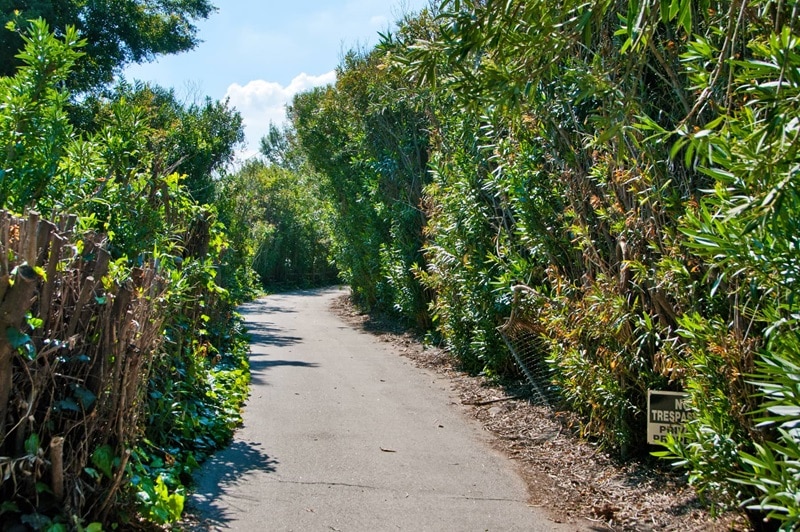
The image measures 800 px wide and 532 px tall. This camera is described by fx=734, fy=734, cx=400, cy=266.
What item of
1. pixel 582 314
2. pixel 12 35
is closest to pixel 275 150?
pixel 12 35

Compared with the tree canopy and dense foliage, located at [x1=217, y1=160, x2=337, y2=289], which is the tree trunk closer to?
the tree canopy

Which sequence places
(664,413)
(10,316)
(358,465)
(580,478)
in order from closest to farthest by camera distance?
(10,316), (664,413), (580,478), (358,465)

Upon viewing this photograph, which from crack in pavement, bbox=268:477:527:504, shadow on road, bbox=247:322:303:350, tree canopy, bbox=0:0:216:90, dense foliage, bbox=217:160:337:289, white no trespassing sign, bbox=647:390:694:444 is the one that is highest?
tree canopy, bbox=0:0:216:90

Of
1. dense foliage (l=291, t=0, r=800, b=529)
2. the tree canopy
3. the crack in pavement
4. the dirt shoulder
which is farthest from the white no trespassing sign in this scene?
the tree canopy

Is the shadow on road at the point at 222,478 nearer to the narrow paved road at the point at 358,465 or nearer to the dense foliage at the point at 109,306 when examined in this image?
the narrow paved road at the point at 358,465

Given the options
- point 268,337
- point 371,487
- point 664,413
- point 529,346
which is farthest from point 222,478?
point 268,337

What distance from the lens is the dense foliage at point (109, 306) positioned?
3887mm

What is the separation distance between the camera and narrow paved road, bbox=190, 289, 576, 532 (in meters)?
5.45

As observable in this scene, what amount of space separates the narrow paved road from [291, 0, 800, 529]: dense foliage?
1240 mm

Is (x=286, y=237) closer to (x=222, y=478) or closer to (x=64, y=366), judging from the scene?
(x=222, y=478)

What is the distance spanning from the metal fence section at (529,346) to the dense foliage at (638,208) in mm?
127

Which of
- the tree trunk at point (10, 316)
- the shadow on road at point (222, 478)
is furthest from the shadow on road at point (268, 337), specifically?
the tree trunk at point (10, 316)

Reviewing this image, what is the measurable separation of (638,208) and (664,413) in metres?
1.64

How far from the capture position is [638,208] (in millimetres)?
5992
